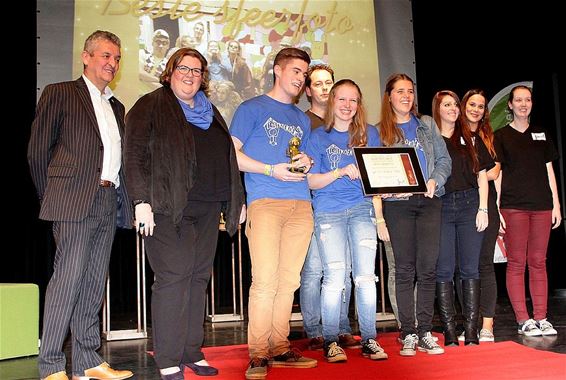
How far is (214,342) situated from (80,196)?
5.90 feet

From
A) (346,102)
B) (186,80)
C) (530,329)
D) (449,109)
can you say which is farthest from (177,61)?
(530,329)

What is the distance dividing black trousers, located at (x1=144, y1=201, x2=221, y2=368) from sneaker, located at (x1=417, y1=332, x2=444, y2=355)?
131 centimetres

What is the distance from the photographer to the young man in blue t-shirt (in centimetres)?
296

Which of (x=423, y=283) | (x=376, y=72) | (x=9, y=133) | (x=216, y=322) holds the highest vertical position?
(x=376, y=72)

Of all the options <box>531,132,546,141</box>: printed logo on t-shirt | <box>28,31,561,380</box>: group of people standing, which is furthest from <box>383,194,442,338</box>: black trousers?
<box>531,132,546,141</box>: printed logo on t-shirt

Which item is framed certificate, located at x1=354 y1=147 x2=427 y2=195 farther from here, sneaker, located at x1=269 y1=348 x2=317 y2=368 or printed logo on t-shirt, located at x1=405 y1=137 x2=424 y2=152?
sneaker, located at x1=269 y1=348 x2=317 y2=368

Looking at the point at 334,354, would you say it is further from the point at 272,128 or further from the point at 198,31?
the point at 198,31

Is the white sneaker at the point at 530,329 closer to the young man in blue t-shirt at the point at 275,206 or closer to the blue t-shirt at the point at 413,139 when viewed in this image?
the blue t-shirt at the point at 413,139

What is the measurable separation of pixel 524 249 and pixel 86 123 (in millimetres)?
2957

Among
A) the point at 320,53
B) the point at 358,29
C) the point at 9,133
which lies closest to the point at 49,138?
the point at 9,133

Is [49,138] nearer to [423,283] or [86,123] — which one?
[86,123]

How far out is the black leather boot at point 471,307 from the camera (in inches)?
143

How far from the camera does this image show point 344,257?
3258 mm

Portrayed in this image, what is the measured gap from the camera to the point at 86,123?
298 cm
